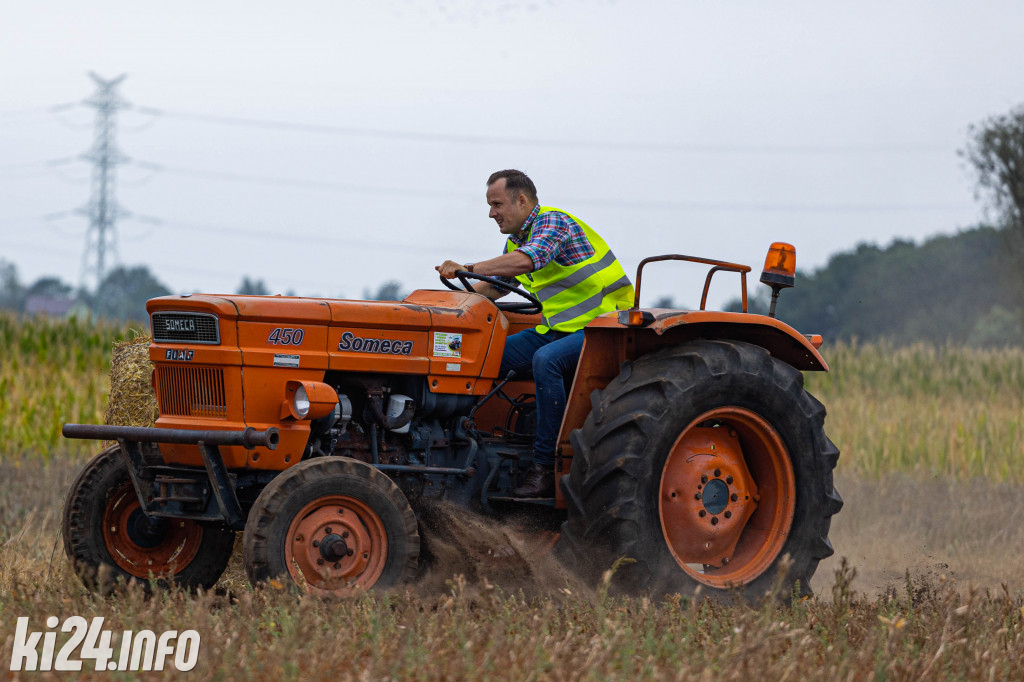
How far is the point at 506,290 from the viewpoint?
6102mm

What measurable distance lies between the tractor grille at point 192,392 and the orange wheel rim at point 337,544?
0.70 m

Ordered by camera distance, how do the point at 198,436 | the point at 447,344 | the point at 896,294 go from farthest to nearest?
the point at 896,294
the point at 447,344
the point at 198,436

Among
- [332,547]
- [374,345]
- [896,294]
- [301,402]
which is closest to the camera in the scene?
[332,547]

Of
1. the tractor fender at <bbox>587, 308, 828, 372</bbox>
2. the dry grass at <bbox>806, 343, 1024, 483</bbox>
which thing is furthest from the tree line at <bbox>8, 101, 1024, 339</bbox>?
the tractor fender at <bbox>587, 308, 828, 372</bbox>

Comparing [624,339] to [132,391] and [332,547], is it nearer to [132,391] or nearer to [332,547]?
[332,547]

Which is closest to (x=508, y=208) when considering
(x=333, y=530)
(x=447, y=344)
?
(x=447, y=344)

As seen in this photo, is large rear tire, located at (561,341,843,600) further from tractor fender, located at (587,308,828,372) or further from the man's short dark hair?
the man's short dark hair

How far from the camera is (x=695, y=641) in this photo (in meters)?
4.14

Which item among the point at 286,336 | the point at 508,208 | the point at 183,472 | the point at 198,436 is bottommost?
the point at 183,472

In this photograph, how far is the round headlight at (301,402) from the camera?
197 inches

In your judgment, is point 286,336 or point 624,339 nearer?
point 286,336

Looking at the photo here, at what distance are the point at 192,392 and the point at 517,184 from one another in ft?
6.62
